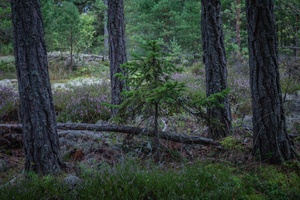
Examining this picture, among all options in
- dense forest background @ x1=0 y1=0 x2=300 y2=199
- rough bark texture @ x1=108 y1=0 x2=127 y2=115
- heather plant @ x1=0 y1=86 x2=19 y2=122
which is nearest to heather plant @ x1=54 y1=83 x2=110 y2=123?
rough bark texture @ x1=108 y1=0 x2=127 y2=115

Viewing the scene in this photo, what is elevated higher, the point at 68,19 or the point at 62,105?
the point at 68,19

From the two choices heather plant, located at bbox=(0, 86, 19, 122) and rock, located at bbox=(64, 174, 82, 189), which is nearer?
rock, located at bbox=(64, 174, 82, 189)

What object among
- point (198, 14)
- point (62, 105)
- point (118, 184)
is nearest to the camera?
point (118, 184)

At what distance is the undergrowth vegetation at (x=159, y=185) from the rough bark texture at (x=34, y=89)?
0.31 meters

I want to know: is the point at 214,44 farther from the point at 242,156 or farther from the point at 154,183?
the point at 154,183

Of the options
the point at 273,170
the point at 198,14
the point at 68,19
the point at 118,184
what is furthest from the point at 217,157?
the point at 198,14

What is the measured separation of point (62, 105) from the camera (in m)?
8.39

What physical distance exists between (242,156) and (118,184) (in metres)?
2.05

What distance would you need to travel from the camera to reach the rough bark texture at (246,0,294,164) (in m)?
3.65

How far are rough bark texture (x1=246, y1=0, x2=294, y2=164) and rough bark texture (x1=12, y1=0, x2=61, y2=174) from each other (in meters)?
2.89

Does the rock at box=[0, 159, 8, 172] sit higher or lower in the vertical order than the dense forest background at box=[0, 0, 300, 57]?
lower

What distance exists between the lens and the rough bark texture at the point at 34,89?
3348 mm

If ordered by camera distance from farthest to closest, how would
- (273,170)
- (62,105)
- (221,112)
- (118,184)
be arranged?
(62,105) → (221,112) → (273,170) → (118,184)

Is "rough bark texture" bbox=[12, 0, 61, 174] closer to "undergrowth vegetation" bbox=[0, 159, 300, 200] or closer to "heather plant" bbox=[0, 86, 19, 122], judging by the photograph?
"undergrowth vegetation" bbox=[0, 159, 300, 200]
